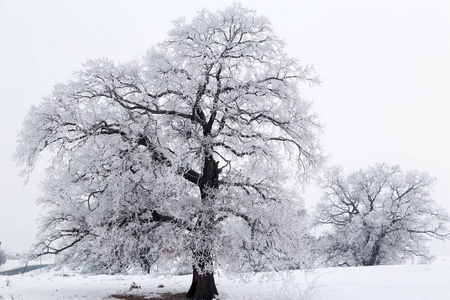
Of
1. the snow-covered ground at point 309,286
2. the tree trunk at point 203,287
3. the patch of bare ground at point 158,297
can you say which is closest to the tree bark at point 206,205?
the tree trunk at point 203,287

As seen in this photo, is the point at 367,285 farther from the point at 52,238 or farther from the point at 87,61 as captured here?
the point at 87,61

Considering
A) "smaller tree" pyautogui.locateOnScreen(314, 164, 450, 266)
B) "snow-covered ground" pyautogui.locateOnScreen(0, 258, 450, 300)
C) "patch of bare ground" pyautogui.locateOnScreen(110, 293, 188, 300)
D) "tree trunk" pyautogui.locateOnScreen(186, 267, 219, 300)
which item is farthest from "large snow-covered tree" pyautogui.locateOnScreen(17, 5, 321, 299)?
"smaller tree" pyautogui.locateOnScreen(314, 164, 450, 266)

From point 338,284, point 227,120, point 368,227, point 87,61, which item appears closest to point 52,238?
point 87,61

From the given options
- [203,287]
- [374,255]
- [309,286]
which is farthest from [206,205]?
[374,255]

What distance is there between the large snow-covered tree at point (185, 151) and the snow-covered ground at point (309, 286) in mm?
1535

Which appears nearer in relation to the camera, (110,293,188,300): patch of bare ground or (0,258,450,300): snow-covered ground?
(0,258,450,300): snow-covered ground

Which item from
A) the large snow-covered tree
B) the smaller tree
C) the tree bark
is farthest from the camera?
the smaller tree

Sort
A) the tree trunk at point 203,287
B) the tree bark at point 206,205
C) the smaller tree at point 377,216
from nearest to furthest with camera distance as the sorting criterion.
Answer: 1. the tree bark at point 206,205
2. the tree trunk at point 203,287
3. the smaller tree at point 377,216

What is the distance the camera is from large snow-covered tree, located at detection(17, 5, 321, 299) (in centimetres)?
1339

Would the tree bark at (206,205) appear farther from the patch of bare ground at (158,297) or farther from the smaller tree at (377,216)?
the smaller tree at (377,216)

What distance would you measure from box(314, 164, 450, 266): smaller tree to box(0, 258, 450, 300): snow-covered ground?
412 inches

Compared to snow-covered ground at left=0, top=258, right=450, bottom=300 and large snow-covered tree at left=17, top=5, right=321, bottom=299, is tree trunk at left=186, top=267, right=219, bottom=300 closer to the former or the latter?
large snow-covered tree at left=17, top=5, right=321, bottom=299

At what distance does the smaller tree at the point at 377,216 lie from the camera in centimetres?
3039

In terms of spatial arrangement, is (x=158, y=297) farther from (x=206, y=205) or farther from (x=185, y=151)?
(x=185, y=151)
